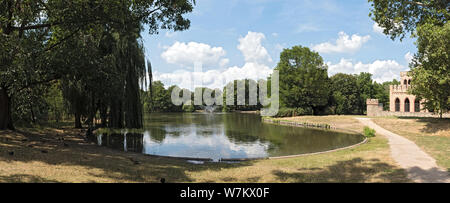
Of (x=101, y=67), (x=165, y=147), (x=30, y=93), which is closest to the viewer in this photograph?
(x=101, y=67)

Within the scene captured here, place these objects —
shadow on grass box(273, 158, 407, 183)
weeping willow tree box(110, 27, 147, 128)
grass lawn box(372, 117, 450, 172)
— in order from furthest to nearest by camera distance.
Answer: weeping willow tree box(110, 27, 147, 128), grass lawn box(372, 117, 450, 172), shadow on grass box(273, 158, 407, 183)

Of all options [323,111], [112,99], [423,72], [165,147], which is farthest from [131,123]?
[323,111]

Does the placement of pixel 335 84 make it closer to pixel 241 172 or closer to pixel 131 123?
pixel 131 123

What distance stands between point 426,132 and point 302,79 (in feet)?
85.6

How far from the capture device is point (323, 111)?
171 feet

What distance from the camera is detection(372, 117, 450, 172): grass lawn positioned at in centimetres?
1369

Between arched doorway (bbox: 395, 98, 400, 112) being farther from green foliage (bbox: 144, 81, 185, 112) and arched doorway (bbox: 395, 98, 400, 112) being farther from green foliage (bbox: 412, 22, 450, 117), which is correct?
green foliage (bbox: 144, 81, 185, 112)

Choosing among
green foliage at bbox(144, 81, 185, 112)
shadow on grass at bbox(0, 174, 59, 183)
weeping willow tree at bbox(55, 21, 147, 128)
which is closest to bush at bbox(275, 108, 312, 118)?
weeping willow tree at bbox(55, 21, 147, 128)

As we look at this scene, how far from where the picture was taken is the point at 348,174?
9.03 m

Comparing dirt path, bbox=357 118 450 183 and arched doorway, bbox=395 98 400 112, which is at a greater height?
arched doorway, bbox=395 98 400 112

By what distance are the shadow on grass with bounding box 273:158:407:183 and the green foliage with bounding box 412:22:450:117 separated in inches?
531

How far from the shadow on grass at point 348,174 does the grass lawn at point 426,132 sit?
435 centimetres
